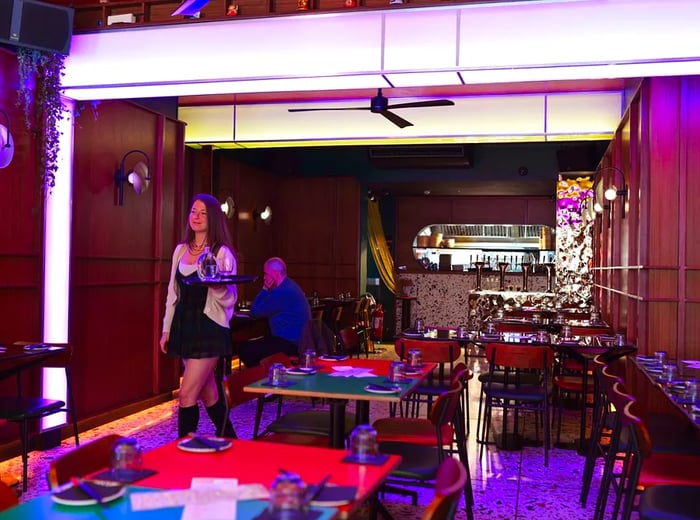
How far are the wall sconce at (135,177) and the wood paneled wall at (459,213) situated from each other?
28.0ft

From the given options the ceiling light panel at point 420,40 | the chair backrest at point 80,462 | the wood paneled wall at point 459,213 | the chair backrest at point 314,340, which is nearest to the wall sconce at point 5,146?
the ceiling light panel at point 420,40

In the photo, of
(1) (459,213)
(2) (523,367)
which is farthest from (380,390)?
(1) (459,213)

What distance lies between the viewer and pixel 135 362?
7.37 metres

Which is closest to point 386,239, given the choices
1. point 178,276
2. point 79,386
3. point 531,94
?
point 531,94

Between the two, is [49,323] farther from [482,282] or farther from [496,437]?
[482,282]

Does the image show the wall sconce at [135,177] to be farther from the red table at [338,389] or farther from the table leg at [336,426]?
the table leg at [336,426]

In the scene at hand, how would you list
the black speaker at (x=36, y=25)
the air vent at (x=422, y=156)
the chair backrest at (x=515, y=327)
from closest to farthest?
the black speaker at (x=36, y=25)
the chair backrest at (x=515, y=327)
the air vent at (x=422, y=156)

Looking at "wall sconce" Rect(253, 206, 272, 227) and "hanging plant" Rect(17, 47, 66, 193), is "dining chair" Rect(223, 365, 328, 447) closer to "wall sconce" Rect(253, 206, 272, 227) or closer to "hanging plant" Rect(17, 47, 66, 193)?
"hanging plant" Rect(17, 47, 66, 193)

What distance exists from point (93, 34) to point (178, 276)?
2514 mm

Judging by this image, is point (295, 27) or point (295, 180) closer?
point (295, 27)

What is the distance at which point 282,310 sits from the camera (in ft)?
23.5

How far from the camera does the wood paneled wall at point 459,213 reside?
15.0 m

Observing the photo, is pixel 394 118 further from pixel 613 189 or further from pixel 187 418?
pixel 187 418

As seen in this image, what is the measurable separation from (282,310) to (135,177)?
1910mm
